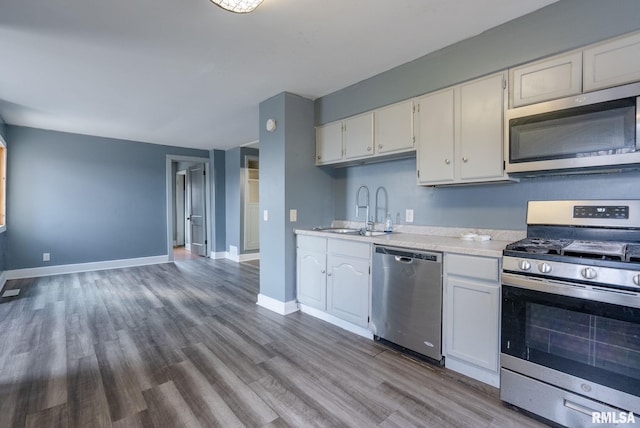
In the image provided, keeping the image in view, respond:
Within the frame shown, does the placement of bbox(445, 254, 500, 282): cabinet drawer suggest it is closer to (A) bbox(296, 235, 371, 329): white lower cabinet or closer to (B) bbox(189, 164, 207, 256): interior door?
(A) bbox(296, 235, 371, 329): white lower cabinet

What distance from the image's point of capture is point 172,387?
200 centimetres

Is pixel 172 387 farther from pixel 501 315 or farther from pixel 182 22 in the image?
pixel 182 22

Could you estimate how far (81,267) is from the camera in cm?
529

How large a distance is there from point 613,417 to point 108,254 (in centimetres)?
672

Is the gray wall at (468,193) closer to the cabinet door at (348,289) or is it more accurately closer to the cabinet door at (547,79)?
the cabinet door at (547,79)

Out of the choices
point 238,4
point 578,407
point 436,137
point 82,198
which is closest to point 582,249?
point 578,407

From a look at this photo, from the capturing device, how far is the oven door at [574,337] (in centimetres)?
142

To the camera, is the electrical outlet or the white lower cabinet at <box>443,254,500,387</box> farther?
the electrical outlet

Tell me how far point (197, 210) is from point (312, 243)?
4.97m

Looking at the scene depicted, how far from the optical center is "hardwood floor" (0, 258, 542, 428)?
1.72m

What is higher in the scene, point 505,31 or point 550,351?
point 505,31

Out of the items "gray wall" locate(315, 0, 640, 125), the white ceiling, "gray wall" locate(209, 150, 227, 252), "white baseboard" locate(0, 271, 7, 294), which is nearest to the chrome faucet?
"gray wall" locate(315, 0, 640, 125)

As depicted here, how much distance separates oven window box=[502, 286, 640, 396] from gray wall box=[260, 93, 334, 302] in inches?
84.9

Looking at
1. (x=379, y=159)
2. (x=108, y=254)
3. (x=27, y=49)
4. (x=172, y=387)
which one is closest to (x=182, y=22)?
(x=27, y=49)
